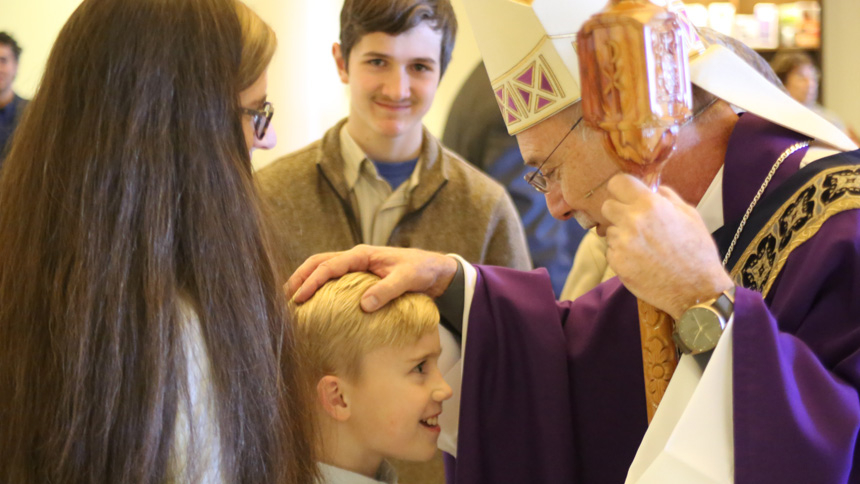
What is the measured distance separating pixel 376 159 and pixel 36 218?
5.32 feet

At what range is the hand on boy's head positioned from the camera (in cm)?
187

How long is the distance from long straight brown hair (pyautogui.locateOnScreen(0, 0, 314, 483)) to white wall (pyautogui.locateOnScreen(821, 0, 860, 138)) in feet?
19.0

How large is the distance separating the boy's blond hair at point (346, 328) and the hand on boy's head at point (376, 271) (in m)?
0.02

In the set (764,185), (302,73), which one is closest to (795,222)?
(764,185)

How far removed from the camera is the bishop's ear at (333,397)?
1.88m

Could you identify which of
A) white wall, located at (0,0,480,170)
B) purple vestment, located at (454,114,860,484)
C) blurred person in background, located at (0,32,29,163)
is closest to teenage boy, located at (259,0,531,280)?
purple vestment, located at (454,114,860,484)

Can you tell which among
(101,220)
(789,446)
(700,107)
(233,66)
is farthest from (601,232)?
(101,220)

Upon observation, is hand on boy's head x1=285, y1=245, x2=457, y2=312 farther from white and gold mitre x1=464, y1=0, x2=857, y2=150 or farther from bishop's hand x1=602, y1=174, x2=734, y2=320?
bishop's hand x1=602, y1=174, x2=734, y2=320

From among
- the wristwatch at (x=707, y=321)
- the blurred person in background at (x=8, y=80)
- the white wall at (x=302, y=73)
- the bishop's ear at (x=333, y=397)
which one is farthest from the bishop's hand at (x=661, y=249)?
the white wall at (x=302, y=73)

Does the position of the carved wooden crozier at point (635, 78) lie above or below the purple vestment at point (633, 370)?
above

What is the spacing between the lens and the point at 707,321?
1.43 metres

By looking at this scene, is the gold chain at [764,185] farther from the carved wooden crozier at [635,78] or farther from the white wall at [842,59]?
the white wall at [842,59]

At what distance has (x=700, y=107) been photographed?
1838 millimetres

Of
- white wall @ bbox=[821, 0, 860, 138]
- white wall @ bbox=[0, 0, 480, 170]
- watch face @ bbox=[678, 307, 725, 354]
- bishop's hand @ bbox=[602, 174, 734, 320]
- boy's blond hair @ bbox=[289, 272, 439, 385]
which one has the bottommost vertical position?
white wall @ bbox=[821, 0, 860, 138]
